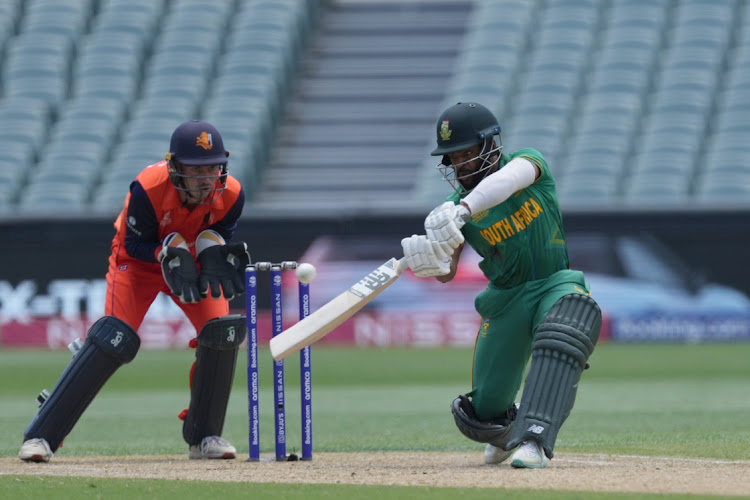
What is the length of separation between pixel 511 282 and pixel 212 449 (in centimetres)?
170

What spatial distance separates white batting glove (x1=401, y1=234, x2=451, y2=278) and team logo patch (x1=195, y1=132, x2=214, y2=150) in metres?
1.22

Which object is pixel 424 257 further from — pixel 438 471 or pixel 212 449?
pixel 212 449

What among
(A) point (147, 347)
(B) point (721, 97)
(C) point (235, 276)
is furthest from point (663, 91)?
(C) point (235, 276)

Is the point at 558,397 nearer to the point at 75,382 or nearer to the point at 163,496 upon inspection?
the point at 163,496

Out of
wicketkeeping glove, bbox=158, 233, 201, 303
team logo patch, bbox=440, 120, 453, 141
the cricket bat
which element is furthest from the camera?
wicketkeeping glove, bbox=158, 233, 201, 303

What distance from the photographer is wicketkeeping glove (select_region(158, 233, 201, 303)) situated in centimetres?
550

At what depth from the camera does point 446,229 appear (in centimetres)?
470

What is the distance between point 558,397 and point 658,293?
11.6m

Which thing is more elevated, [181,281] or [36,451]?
[181,281]

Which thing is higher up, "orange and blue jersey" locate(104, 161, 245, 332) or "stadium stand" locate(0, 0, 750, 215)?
"stadium stand" locate(0, 0, 750, 215)

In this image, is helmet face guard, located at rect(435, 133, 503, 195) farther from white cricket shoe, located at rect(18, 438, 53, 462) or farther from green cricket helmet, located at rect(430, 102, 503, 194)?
white cricket shoe, located at rect(18, 438, 53, 462)

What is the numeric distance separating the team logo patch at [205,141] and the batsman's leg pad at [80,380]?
90cm

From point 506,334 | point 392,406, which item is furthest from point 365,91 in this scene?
point 506,334

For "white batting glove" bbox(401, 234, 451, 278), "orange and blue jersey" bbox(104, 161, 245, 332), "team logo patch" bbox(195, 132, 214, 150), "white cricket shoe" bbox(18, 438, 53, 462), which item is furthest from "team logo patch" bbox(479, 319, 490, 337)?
"white cricket shoe" bbox(18, 438, 53, 462)
